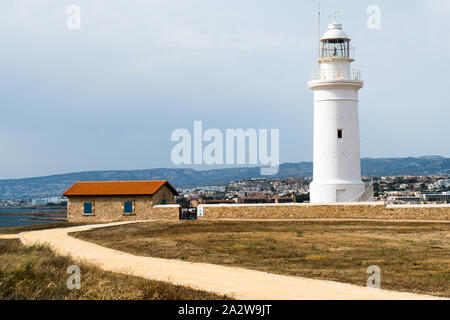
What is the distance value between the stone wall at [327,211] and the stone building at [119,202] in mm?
2944

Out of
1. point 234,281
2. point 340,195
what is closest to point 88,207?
point 340,195

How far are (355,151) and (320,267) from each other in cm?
1999

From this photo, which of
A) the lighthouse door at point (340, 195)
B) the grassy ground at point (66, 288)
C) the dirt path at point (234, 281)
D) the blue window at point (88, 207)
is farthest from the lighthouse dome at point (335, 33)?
the grassy ground at point (66, 288)

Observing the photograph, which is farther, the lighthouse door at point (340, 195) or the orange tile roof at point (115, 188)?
the orange tile roof at point (115, 188)

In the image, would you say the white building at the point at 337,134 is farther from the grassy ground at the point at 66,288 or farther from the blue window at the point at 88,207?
the grassy ground at the point at 66,288

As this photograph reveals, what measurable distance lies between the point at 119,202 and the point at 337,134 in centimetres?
1337

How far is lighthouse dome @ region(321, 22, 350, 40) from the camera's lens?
114ft

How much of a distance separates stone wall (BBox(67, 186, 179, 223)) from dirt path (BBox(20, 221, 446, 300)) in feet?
55.2

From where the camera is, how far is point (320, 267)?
1512cm

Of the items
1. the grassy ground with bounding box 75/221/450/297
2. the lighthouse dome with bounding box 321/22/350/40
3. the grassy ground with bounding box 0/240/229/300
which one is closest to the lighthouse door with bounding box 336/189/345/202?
the grassy ground with bounding box 75/221/450/297

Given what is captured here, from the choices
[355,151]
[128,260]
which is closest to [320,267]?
[128,260]

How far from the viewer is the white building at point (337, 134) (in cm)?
3375
